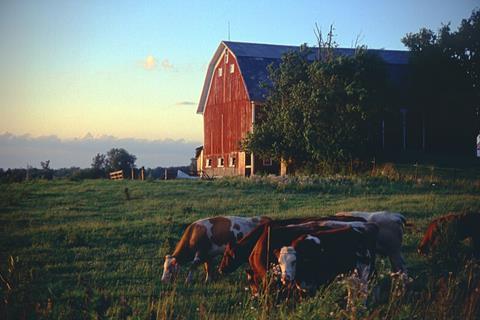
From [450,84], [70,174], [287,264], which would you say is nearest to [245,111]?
[450,84]

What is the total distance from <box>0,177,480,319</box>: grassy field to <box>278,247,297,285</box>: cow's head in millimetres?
404

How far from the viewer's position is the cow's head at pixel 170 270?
10.4 metres

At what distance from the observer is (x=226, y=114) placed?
1608 inches

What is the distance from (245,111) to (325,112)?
8553mm

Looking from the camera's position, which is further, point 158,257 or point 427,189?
point 427,189

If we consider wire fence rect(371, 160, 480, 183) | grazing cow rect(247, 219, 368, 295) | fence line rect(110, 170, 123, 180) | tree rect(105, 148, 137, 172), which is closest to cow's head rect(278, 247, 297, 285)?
grazing cow rect(247, 219, 368, 295)

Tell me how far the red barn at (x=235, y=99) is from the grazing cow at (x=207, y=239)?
81.5 ft

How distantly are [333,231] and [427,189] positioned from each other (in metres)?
14.9

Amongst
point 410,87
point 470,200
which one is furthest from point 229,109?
point 470,200

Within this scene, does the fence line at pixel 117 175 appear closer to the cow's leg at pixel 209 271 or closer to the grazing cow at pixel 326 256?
the cow's leg at pixel 209 271

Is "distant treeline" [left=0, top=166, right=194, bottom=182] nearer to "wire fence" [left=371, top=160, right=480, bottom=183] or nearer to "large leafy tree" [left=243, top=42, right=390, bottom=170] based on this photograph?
"large leafy tree" [left=243, top=42, right=390, bottom=170]

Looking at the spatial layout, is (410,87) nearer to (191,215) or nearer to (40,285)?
(191,215)

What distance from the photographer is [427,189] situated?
2288 cm

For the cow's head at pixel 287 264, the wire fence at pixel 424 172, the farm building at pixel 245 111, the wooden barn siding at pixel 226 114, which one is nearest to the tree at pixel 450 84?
the farm building at pixel 245 111
